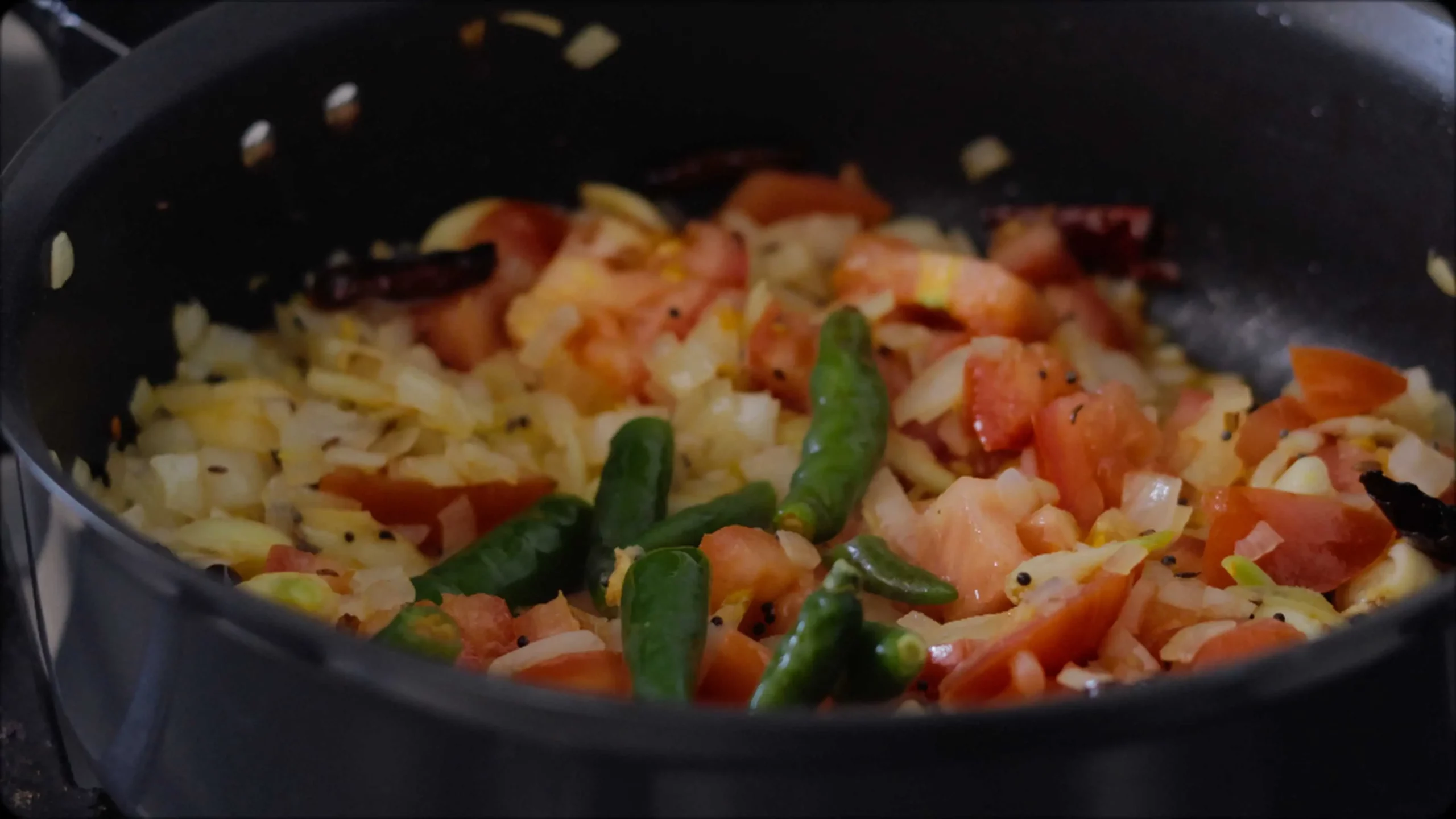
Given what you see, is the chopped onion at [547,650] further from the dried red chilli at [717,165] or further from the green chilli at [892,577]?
the dried red chilli at [717,165]

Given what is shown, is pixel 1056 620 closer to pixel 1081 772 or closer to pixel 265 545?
pixel 1081 772

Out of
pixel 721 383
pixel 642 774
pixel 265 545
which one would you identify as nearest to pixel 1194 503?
pixel 721 383

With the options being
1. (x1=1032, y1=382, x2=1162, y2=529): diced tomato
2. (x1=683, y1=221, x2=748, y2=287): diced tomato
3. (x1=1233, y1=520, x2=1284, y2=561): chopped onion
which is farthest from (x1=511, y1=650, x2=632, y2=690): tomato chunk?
(x1=683, y1=221, x2=748, y2=287): diced tomato

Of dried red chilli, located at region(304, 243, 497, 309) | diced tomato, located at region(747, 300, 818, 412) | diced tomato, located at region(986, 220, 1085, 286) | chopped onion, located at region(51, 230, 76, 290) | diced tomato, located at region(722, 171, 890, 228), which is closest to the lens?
chopped onion, located at region(51, 230, 76, 290)

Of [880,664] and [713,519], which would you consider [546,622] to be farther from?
[880,664]

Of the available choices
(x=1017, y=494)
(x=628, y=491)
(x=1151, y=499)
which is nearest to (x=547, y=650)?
(x=628, y=491)

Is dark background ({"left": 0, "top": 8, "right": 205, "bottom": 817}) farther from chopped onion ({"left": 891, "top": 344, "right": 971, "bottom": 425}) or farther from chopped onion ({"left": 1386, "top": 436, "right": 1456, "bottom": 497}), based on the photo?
chopped onion ({"left": 1386, "top": 436, "right": 1456, "bottom": 497})

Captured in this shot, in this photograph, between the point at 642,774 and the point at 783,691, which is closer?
the point at 642,774
